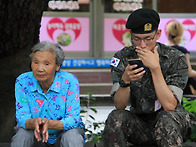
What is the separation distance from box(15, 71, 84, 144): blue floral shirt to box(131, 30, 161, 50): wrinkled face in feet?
2.11

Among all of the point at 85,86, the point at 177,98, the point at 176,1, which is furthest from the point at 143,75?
the point at 176,1

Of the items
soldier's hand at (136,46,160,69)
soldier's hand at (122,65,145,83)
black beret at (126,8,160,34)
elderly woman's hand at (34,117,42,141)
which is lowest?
elderly woman's hand at (34,117,42,141)

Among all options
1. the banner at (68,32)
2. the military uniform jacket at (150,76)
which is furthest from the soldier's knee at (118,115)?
the banner at (68,32)

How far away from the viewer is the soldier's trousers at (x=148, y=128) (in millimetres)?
3066

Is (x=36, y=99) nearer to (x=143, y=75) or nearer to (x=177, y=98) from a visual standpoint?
(x=143, y=75)

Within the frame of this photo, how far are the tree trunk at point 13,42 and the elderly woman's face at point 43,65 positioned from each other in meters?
0.94

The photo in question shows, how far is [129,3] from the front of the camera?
9508 millimetres

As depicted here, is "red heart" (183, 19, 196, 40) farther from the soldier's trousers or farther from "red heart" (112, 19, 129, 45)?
the soldier's trousers

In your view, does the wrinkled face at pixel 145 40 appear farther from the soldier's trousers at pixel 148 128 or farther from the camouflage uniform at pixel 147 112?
the soldier's trousers at pixel 148 128

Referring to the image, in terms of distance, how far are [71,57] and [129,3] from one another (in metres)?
1.88

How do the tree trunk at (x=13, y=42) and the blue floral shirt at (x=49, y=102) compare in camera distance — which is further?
the tree trunk at (x=13, y=42)

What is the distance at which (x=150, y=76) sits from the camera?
3.40 metres

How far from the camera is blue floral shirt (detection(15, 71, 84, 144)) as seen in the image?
330 centimetres

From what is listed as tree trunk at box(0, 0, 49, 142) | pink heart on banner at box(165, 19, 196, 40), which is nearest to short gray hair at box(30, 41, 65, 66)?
tree trunk at box(0, 0, 49, 142)
